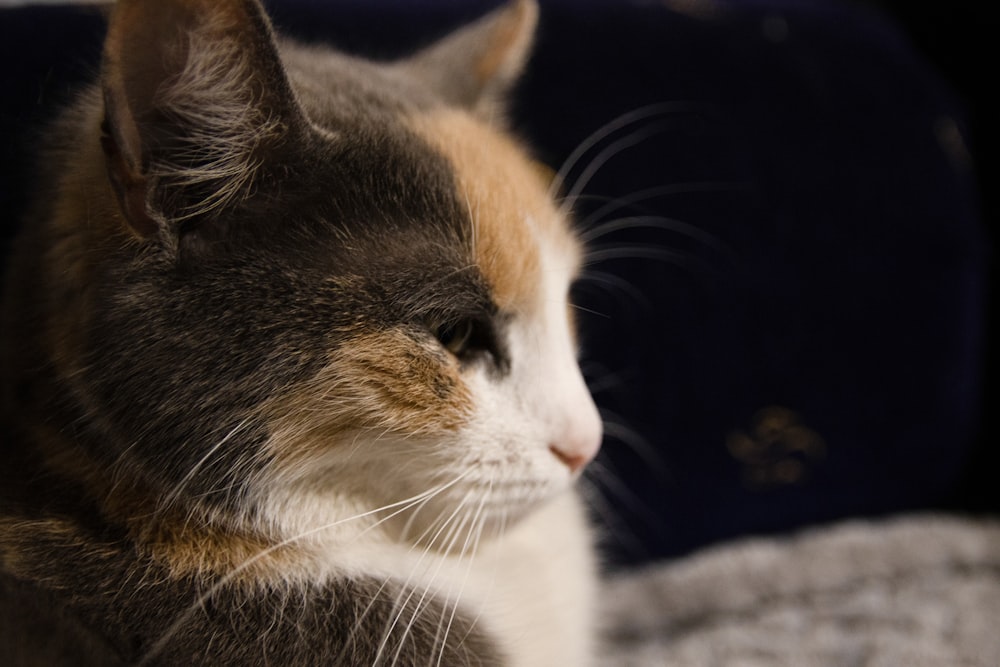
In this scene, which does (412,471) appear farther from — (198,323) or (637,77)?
(637,77)

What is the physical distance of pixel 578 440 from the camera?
27.8 inches

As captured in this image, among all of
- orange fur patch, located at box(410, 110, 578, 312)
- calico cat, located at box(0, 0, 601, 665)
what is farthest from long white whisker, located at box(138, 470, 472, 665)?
orange fur patch, located at box(410, 110, 578, 312)

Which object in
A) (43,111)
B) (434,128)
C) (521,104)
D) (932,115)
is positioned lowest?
(43,111)

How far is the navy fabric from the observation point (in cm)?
114

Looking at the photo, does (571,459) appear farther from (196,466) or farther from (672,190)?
(672,190)

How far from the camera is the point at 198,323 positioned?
2.00ft

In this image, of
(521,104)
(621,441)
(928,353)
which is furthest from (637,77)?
(928,353)

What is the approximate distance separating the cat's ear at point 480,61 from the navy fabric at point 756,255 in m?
0.18

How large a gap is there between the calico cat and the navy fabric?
1.36 feet

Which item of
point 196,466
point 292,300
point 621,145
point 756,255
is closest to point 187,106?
point 292,300

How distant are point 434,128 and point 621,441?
0.61 meters

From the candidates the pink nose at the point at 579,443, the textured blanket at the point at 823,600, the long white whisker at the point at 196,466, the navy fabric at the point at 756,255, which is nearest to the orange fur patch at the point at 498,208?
the pink nose at the point at 579,443

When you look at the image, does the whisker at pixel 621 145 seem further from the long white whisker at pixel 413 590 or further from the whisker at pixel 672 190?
the long white whisker at pixel 413 590

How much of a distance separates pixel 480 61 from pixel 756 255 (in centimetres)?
54
